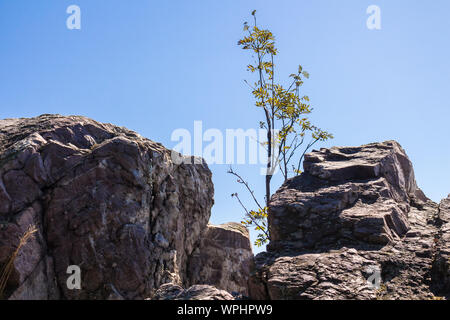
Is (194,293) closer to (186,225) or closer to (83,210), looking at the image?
(83,210)

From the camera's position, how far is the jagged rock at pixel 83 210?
12.6m

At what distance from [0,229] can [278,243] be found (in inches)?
356

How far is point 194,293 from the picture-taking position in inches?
239

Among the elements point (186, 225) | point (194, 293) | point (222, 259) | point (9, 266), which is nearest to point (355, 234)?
point (194, 293)

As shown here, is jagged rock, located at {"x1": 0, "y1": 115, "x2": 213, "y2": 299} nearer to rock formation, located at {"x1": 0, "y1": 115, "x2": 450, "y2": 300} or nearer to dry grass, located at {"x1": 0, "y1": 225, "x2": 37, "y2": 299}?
rock formation, located at {"x1": 0, "y1": 115, "x2": 450, "y2": 300}

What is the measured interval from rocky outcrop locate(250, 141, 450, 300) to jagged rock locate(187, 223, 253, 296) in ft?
39.1

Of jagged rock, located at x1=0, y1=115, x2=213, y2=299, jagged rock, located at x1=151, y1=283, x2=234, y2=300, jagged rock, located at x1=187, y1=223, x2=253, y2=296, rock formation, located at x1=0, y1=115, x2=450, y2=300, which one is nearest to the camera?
jagged rock, located at x1=151, y1=283, x2=234, y2=300

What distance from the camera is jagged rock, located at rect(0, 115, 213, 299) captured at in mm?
12570

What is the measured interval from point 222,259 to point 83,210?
9121mm

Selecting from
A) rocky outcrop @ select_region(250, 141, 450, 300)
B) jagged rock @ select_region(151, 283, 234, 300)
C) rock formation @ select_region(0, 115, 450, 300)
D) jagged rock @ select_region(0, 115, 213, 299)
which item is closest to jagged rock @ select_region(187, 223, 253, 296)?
rock formation @ select_region(0, 115, 450, 300)

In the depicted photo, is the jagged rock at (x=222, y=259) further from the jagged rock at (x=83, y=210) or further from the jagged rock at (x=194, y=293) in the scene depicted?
the jagged rock at (x=194, y=293)
